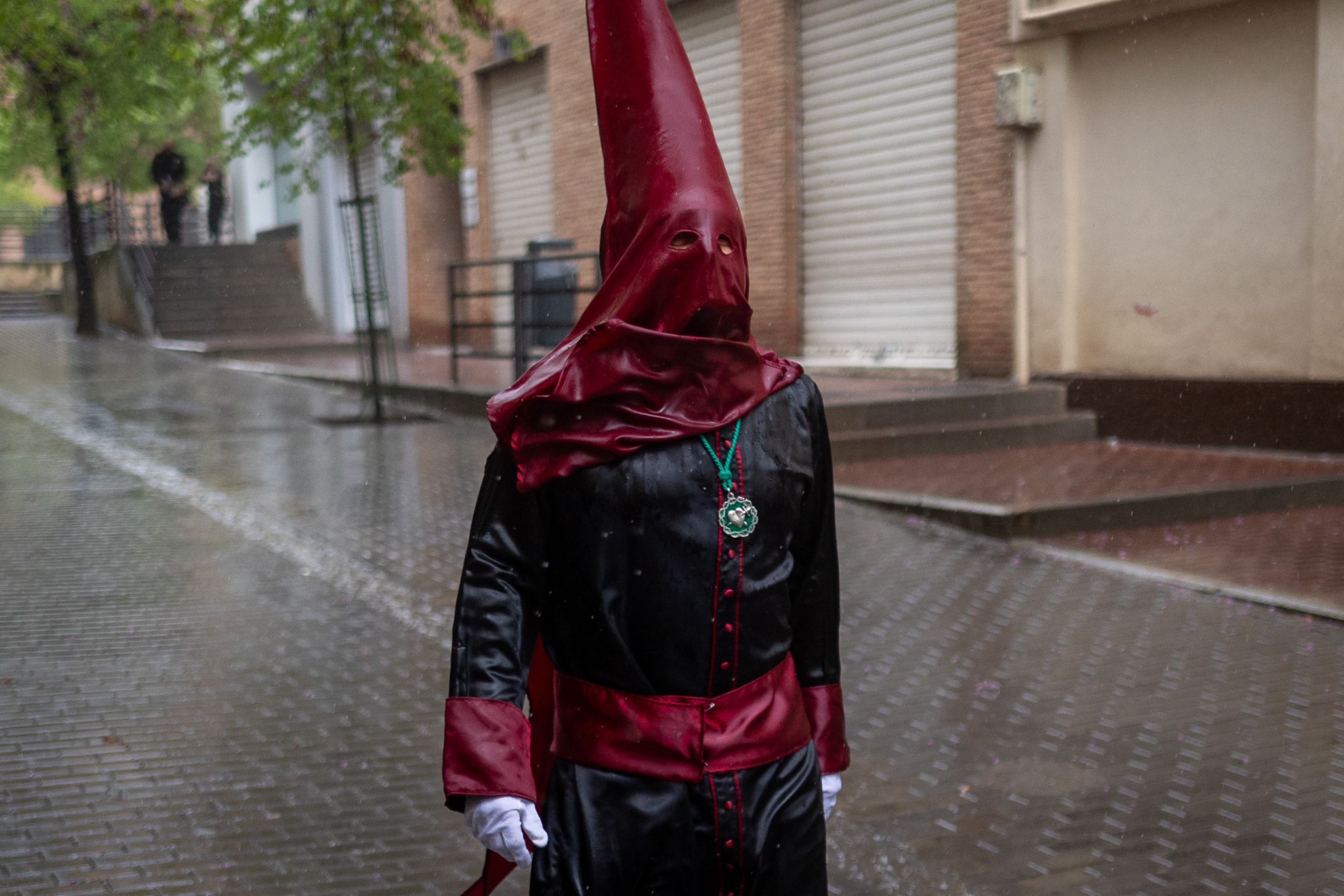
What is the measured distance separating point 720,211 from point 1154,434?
9743 mm

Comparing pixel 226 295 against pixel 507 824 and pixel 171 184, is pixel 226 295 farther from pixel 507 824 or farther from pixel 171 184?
pixel 507 824

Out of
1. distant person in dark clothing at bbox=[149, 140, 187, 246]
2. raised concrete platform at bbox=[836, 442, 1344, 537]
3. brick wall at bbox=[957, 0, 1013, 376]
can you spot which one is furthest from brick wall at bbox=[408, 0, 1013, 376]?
distant person in dark clothing at bbox=[149, 140, 187, 246]

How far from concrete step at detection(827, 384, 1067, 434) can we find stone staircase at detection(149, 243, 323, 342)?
15217mm

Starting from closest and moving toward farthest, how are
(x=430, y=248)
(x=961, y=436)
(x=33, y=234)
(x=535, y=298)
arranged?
(x=961, y=436) → (x=535, y=298) → (x=430, y=248) → (x=33, y=234)

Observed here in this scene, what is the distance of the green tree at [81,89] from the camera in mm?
17062

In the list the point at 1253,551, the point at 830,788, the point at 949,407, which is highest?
the point at 830,788

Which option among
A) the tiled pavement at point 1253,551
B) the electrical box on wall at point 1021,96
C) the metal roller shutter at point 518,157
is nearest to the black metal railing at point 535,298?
the metal roller shutter at point 518,157

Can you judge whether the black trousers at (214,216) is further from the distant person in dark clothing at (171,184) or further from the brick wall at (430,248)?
the brick wall at (430,248)

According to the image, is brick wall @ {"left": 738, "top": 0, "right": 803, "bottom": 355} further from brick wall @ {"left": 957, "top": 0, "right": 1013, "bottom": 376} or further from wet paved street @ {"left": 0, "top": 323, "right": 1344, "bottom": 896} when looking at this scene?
wet paved street @ {"left": 0, "top": 323, "right": 1344, "bottom": 896}

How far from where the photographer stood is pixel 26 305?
116 ft

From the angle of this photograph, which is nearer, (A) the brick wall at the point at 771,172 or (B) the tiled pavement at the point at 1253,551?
(B) the tiled pavement at the point at 1253,551

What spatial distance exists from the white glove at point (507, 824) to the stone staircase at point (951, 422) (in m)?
8.32

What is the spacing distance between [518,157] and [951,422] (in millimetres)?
11259

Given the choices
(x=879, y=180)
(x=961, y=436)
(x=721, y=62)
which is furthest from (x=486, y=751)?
(x=721, y=62)
